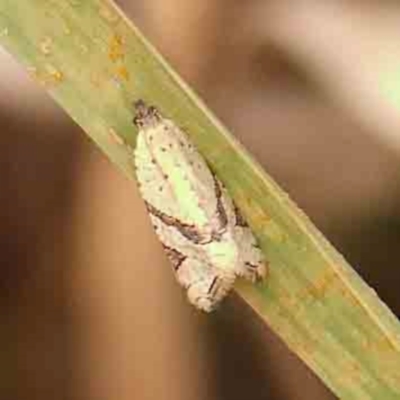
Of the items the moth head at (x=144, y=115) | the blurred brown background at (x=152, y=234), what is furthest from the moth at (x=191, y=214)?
the blurred brown background at (x=152, y=234)

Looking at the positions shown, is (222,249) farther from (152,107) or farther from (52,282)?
(52,282)

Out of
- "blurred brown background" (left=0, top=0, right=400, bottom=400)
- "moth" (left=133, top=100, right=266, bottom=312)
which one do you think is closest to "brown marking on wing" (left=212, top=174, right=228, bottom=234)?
"moth" (left=133, top=100, right=266, bottom=312)

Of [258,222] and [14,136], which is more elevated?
[14,136]

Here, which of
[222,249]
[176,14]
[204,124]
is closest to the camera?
[204,124]

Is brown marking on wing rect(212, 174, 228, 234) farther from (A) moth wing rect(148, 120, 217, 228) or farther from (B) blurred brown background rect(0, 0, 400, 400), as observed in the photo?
(B) blurred brown background rect(0, 0, 400, 400)

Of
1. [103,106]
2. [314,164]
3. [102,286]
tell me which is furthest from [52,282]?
[103,106]

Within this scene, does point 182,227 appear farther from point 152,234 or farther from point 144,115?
point 152,234

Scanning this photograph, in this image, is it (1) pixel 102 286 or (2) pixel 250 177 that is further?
(1) pixel 102 286

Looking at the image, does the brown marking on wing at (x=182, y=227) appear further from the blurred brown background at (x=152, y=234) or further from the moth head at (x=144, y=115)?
the blurred brown background at (x=152, y=234)
